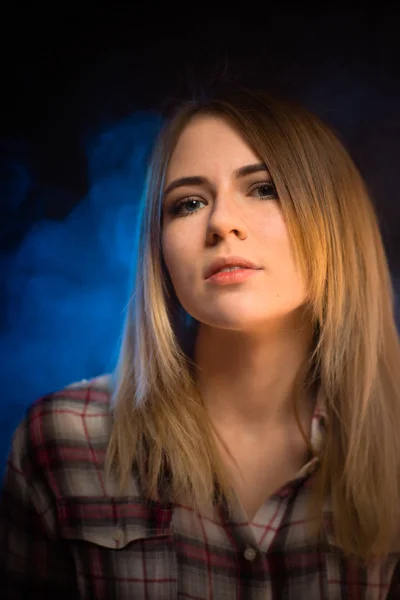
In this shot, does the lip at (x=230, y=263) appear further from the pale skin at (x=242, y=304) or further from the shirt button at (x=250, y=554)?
the shirt button at (x=250, y=554)

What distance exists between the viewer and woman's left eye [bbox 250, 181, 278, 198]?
830 millimetres

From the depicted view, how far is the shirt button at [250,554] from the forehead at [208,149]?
590 millimetres

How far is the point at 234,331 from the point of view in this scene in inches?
35.2

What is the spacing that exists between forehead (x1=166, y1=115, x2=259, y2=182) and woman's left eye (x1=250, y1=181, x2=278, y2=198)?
1.6 inches

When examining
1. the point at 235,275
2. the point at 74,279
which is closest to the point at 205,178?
the point at 235,275

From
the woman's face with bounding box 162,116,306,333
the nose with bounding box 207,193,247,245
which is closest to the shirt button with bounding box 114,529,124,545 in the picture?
the woman's face with bounding box 162,116,306,333

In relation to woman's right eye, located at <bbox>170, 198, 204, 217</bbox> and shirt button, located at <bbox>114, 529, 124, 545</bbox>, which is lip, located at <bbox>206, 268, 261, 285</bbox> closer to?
woman's right eye, located at <bbox>170, 198, 204, 217</bbox>

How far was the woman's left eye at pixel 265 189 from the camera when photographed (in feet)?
2.72

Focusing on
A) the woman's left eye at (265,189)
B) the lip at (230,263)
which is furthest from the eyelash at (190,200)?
the lip at (230,263)

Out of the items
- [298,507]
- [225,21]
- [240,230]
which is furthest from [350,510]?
[225,21]

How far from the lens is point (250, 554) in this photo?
2.70ft

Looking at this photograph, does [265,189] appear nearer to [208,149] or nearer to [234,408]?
[208,149]

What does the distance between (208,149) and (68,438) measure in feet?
1.76

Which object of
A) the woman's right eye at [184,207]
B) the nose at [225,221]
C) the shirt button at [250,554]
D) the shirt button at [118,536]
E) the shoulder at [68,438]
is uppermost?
the woman's right eye at [184,207]
